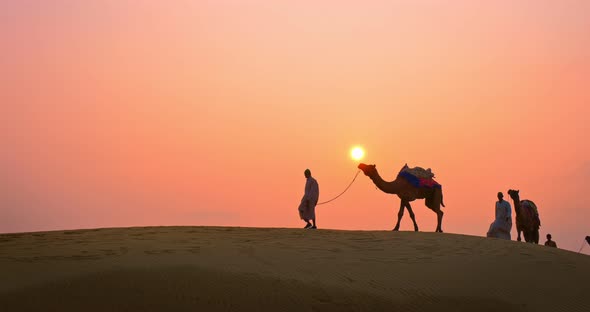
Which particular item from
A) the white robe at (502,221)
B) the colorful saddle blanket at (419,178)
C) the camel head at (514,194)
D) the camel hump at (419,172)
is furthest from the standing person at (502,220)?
the camel hump at (419,172)

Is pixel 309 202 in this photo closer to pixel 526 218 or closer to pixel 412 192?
pixel 412 192

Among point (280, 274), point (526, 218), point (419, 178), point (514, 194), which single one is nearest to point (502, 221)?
point (514, 194)

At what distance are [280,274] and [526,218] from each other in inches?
475

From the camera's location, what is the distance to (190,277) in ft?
44.7

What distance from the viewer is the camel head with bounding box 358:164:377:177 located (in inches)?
967

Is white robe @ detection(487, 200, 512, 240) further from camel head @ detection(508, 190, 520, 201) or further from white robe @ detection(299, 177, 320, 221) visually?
white robe @ detection(299, 177, 320, 221)

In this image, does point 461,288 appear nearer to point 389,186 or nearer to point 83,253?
point 83,253

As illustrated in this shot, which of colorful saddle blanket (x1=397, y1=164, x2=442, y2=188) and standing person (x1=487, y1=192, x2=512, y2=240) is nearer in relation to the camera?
standing person (x1=487, y1=192, x2=512, y2=240)

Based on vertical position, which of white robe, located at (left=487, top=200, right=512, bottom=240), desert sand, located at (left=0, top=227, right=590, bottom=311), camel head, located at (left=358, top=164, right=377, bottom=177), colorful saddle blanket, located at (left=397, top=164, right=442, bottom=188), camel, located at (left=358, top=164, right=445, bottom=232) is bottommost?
desert sand, located at (left=0, top=227, right=590, bottom=311)

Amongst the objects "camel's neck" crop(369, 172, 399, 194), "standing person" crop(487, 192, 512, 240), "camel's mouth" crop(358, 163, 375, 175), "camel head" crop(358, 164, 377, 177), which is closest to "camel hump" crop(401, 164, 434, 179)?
"camel's neck" crop(369, 172, 399, 194)

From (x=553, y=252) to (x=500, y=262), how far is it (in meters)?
2.44

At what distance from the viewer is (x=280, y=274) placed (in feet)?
46.8

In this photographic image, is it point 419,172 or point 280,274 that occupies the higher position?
point 419,172

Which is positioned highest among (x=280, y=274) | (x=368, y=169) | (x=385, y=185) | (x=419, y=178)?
(x=368, y=169)
